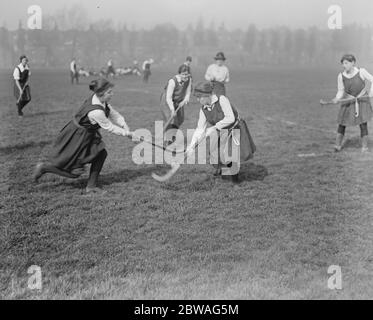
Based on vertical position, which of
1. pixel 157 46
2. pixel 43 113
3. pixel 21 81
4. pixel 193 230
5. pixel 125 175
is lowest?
pixel 193 230

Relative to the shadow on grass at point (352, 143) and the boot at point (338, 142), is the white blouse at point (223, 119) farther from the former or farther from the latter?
the shadow on grass at point (352, 143)

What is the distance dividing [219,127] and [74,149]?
6.35 feet

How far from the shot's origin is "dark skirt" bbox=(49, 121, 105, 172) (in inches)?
233

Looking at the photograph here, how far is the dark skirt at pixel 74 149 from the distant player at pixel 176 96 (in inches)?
128

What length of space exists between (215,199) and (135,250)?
181 centimetres

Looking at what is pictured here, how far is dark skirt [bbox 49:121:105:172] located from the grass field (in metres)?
0.44

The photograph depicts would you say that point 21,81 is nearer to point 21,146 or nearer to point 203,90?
point 21,146

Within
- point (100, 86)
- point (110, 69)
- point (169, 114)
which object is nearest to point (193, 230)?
point (100, 86)

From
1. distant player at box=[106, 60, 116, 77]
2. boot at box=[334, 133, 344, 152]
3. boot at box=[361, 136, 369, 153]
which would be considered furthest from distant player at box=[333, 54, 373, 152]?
distant player at box=[106, 60, 116, 77]

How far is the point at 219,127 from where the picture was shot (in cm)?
595

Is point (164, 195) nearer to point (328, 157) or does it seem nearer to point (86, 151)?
point (86, 151)

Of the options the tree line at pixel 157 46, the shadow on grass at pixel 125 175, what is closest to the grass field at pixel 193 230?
the shadow on grass at pixel 125 175

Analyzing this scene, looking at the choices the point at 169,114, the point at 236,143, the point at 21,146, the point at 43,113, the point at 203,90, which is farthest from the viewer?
the point at 43,113
